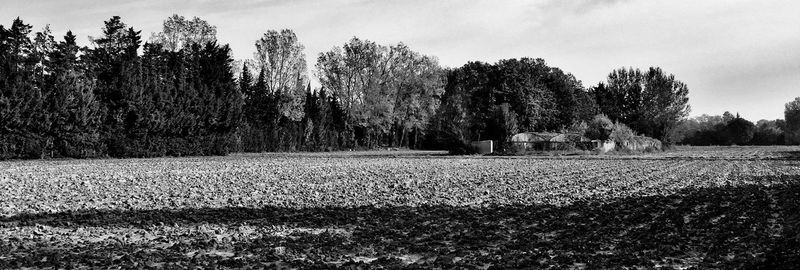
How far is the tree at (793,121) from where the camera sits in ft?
380

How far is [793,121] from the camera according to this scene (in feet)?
408

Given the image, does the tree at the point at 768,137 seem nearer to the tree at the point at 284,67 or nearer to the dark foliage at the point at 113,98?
the tree at the point at 284,67

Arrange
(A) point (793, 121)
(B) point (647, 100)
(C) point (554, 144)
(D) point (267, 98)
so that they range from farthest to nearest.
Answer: (A) point (793, 121) < (B) point (647, 100) < (D) point (267, 98) < (C) point (554, 144)

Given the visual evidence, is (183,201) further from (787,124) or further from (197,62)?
(787,124)

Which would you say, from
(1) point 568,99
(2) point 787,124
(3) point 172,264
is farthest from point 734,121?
(3) point 172,264

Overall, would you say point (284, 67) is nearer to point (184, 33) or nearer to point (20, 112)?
point (184, 33)

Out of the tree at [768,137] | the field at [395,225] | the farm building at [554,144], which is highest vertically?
the tree at [768,137]

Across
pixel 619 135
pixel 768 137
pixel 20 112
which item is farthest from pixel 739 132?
pixel 20 112

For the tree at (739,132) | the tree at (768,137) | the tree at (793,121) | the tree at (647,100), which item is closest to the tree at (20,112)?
the tree at (647,100)

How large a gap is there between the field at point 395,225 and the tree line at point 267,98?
79.5ft

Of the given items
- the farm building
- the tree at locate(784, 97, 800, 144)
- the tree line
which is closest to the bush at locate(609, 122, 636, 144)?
the farm building

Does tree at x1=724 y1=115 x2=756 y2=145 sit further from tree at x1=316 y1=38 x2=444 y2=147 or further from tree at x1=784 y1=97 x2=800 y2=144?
tree at x1=316 y1=38 x2=444 y2=147

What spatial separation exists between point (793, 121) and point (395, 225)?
14178 centimetres

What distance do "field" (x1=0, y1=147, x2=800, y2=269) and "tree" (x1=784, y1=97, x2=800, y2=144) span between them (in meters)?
118
